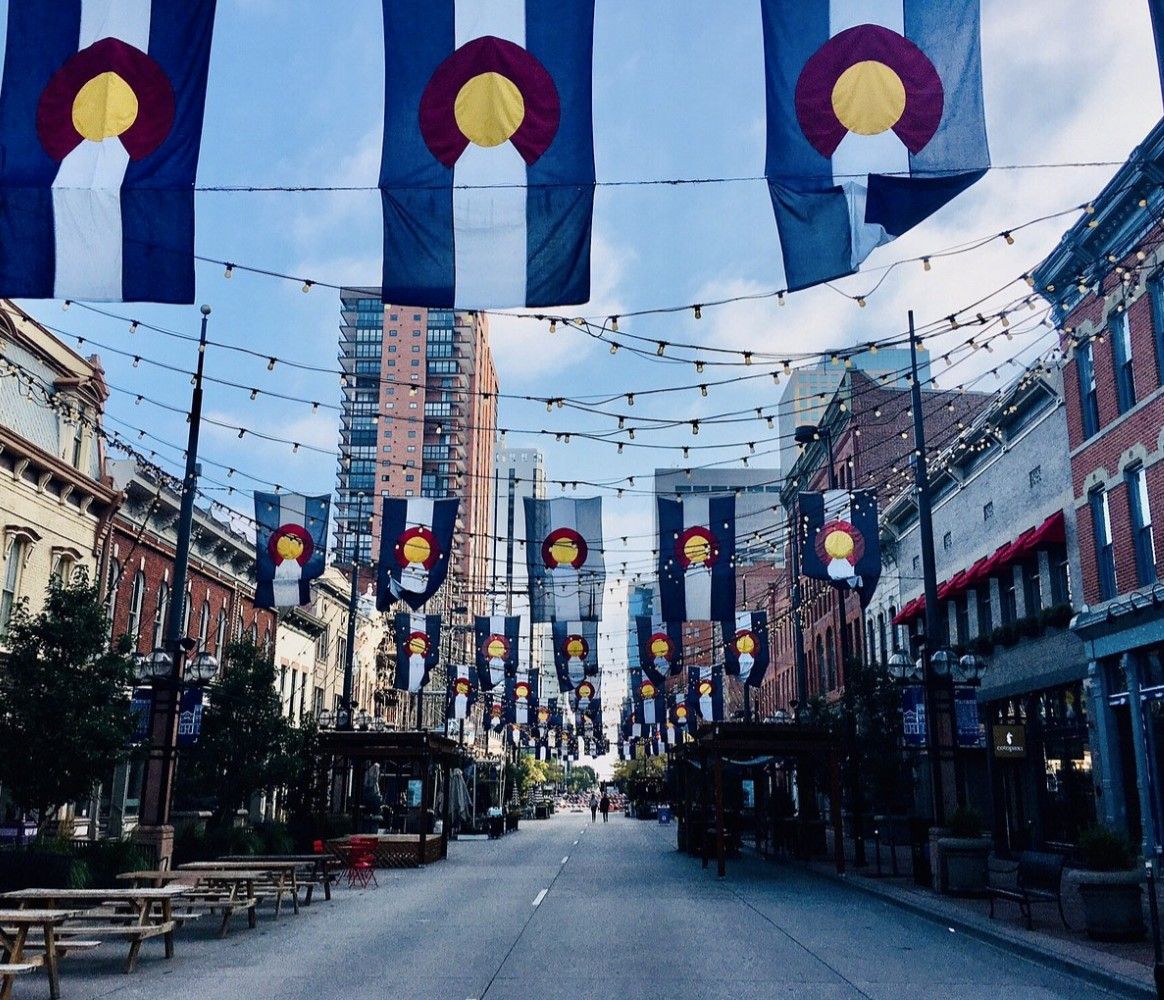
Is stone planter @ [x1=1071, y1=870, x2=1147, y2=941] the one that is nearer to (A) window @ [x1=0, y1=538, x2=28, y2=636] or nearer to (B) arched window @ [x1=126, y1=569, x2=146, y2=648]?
(A) window @ [x1=0, y1=538, x2=28, y2=636]

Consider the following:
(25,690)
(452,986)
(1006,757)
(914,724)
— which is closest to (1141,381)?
(914,724)

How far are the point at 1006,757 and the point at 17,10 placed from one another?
28.7 m

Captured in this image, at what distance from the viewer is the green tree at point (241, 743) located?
28422 millimetres

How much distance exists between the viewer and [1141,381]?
2366 centimetres

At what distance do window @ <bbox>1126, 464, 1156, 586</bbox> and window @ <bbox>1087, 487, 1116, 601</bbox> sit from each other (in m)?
1.07

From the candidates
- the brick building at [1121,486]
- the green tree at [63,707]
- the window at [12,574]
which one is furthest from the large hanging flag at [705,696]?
the green tree at [63,707]

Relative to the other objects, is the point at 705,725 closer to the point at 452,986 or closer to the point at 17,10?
the point at 452,986

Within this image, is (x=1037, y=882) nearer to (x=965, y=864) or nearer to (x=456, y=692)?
(x=965, y=864)

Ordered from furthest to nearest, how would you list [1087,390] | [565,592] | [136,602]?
[136,602] → [565,592] → [1087,390]

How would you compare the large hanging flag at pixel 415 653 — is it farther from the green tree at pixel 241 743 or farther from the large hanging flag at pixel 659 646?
the green tree at pixel 241 743

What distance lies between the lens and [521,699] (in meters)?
53.0

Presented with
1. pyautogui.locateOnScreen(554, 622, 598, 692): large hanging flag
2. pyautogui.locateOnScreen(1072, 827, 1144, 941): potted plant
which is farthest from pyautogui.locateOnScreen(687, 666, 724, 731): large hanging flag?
pyautogui.locateOnScreen(1072, 827, 1144, 941): potted plant

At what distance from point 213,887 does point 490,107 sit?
41.6 ft

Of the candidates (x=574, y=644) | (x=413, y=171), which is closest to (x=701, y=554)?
(x=574, y=644)
